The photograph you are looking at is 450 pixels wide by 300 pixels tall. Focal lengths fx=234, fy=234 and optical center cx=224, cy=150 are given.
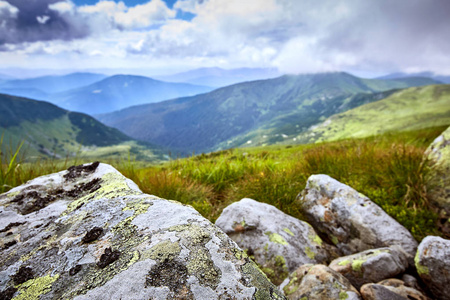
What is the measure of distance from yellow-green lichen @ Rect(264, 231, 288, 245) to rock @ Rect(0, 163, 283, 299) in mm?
2888

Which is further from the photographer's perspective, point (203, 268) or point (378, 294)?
point (378, 294)

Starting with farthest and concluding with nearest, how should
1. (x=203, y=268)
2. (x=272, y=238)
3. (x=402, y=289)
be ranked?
(x=272, y=238)
(x=402, y=289)
(x=203, y=268)

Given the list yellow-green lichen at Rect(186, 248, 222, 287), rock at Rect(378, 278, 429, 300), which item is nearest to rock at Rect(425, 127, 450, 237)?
rock at Rect(378, 278, 429, 300)

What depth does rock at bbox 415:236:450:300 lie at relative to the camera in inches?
159

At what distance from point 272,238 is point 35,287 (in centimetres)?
402

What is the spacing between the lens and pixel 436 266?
4.12 m

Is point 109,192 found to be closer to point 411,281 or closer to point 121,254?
point 121,254

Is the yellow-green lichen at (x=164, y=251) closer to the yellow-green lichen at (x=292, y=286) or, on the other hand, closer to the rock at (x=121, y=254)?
the rock at (x=121, y=254)

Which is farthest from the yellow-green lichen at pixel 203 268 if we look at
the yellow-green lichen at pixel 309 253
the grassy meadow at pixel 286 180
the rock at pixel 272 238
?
the grassy meadow at pixel 286 180

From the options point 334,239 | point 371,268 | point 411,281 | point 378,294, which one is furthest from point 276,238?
point 411,281

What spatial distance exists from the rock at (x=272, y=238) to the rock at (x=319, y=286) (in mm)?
588

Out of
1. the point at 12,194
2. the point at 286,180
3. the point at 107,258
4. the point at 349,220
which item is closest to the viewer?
the point at 107,258

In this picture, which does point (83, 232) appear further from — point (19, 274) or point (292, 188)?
point (292, 188)

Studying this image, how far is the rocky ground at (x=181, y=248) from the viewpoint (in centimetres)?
179
